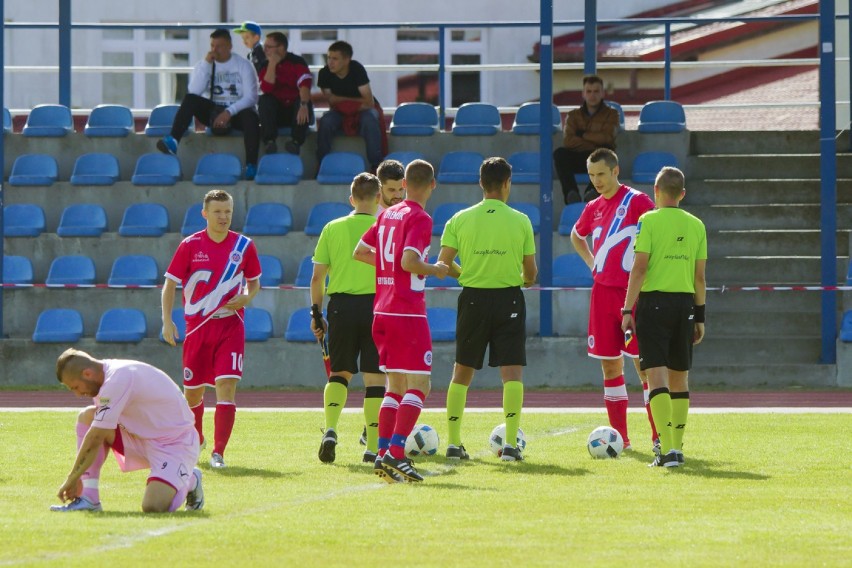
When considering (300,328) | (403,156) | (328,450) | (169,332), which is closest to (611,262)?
(328,450)

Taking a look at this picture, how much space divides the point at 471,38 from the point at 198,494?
25569mm

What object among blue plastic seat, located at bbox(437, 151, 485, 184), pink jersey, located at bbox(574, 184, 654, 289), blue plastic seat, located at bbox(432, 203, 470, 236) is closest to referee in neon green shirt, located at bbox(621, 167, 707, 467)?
pink jersey, located at bbox(574, 184, 654, 289)

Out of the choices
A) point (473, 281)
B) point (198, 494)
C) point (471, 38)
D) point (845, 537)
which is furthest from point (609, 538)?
point (471, 38)

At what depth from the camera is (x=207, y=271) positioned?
10.6 metres

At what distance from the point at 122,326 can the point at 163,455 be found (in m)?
10.4

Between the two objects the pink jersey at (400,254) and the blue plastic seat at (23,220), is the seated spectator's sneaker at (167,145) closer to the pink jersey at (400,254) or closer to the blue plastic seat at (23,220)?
the blue plastic seat at (23,220)

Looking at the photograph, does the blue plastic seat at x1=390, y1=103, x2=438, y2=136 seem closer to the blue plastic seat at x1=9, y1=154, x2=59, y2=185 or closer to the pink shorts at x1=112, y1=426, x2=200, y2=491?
the blue plastic seat at x1=9, y1=154, x2=59, y2=185

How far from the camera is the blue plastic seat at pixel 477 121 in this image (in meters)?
20.7

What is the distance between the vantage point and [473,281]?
10.6 metres

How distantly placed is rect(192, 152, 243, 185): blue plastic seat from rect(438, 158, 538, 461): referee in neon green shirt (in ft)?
31.5

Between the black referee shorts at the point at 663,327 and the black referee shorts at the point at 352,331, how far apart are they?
6.01 feet

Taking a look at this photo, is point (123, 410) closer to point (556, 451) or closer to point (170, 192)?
point (556, 451)

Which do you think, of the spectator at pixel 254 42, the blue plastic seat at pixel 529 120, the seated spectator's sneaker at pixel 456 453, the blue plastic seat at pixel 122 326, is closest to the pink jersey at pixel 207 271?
the seated spectator's sneaker at pixel 456 453

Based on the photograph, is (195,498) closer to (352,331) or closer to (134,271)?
(352,331)
